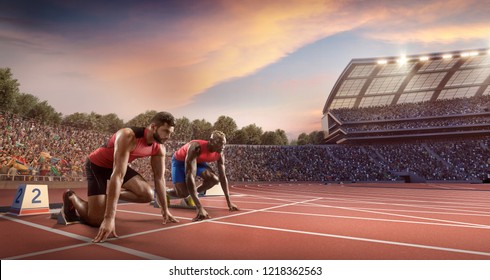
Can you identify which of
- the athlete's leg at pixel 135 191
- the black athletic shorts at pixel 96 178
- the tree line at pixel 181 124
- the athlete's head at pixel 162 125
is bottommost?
the athlete's leg at pixel 135 191

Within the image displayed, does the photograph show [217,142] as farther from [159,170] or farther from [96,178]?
[96,178]

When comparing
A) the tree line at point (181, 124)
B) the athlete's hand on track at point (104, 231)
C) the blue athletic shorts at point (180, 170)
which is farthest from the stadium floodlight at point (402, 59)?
the athlete's hand on track at point (104, 231)

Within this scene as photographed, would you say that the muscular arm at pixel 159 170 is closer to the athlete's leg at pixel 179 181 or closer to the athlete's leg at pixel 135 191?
the athlete's leg at pixel 135 191

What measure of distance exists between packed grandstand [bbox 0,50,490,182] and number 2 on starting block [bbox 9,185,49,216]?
2120cm

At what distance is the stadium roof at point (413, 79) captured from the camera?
4378 centimetres

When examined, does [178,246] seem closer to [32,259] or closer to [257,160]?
[32,259]

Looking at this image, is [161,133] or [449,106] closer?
[161,133]

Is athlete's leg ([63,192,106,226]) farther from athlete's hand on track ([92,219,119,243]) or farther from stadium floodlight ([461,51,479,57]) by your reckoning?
stadium floodlight ([461,51,479,57])

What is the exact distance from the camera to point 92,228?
467 centimetres

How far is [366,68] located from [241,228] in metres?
48.4

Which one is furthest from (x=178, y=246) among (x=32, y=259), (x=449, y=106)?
(x=449, y=106)

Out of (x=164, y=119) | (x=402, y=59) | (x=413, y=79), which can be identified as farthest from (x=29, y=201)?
(x=413, y=79)

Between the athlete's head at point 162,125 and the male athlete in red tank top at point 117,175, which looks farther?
the athlete's head at point 162,125

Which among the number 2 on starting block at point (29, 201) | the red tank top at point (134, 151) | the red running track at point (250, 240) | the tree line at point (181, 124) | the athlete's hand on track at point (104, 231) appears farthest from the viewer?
the tree line at point (181, 124)
